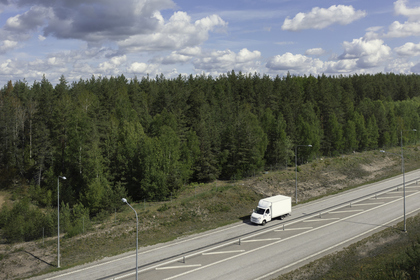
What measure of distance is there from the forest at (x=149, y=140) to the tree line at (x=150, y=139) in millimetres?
182

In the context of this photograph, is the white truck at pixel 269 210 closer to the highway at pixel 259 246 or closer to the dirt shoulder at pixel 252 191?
the highway at pixel 259 246

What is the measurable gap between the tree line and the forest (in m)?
0.18

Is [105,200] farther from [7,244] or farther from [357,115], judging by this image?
[357,115]

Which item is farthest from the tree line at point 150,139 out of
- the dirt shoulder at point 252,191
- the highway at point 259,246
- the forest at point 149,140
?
the highway at point 259,246

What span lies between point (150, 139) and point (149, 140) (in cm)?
59

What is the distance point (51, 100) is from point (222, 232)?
44.0 meters

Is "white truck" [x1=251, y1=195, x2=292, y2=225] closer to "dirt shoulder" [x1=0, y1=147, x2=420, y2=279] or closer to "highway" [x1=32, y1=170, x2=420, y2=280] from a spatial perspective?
"highway" [x1=32, y1=170, x2=420, y2=280]

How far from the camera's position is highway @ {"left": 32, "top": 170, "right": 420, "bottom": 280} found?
26.5 metres

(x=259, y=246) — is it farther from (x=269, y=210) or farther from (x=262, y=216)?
(x=269, y=210)

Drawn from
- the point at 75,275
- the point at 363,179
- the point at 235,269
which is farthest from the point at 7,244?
the point at 363,179

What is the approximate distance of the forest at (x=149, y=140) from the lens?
5088cm

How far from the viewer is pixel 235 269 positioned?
87.2 ft

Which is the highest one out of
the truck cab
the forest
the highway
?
the forest

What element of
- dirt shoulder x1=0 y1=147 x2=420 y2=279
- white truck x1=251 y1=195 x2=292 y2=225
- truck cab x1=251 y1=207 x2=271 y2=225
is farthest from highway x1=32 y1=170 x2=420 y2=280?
dirt shoulder x1=0 y1=147 x2=420 y2=279
